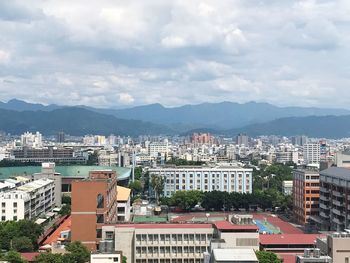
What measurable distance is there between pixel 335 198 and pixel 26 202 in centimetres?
2141

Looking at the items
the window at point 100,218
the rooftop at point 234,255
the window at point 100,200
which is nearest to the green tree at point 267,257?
the rooftop at point 234,255

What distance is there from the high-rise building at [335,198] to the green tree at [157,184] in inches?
906

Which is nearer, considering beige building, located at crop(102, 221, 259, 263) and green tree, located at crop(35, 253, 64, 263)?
green tree, located at crop(35, 253, 64, 263)

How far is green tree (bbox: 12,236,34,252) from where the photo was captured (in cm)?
3325

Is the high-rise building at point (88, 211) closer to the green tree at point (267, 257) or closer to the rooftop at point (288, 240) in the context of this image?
the rooftop at point (288, 240)

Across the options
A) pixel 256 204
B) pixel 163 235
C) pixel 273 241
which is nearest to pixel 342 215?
pixel 273 241

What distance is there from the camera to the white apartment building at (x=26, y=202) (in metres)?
43.8

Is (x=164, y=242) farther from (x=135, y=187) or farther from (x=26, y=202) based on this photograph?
(x=135, y=187)

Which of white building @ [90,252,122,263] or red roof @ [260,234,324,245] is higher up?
white building @ [90,252,122,263]

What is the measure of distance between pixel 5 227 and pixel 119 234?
9.47 m

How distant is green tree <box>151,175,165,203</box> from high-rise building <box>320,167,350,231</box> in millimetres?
23020

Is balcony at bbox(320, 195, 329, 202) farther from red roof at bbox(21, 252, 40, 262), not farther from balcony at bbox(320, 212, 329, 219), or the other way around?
red roof at bbox(21, 252, 40, 262)

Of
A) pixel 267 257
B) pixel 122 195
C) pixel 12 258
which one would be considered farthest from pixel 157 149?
pixel 267 257

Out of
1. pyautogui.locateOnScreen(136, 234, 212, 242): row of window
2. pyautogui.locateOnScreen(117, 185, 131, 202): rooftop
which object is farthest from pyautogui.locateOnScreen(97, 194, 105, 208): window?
pyautogui.locateOnScreen(117, 185, 131, 202): rooftop
